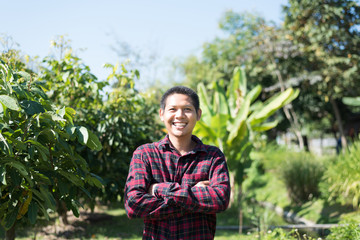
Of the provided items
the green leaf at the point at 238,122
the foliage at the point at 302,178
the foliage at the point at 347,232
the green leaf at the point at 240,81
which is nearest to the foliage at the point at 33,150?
the foliage at the point at 347,232

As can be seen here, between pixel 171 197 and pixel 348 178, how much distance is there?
224 inches

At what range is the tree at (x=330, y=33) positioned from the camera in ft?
37.8

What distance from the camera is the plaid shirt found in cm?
186

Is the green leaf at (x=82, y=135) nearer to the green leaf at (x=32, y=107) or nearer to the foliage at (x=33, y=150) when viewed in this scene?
the foliage at (x=33, y=150)

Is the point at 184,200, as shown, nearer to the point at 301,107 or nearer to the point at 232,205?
the point at 232,205

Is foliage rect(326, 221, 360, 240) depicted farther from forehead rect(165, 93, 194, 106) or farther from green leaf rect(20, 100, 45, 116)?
green leaf rect(20, 100, 45, 116)

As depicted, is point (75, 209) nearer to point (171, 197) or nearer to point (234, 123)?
point (171, 197)

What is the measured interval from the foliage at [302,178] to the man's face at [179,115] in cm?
733

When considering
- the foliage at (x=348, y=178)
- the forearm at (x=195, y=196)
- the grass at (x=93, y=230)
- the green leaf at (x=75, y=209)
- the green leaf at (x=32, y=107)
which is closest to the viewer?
the forearm at (x=195, y=196)

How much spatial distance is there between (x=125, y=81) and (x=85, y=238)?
2.72 metres

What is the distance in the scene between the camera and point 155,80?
2322 centimetres

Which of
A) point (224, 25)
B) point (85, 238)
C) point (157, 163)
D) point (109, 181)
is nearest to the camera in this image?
point (157, 163)

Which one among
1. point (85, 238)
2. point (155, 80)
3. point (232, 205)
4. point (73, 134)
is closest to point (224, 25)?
point (155, 80)

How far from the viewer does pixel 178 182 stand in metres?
2.00
